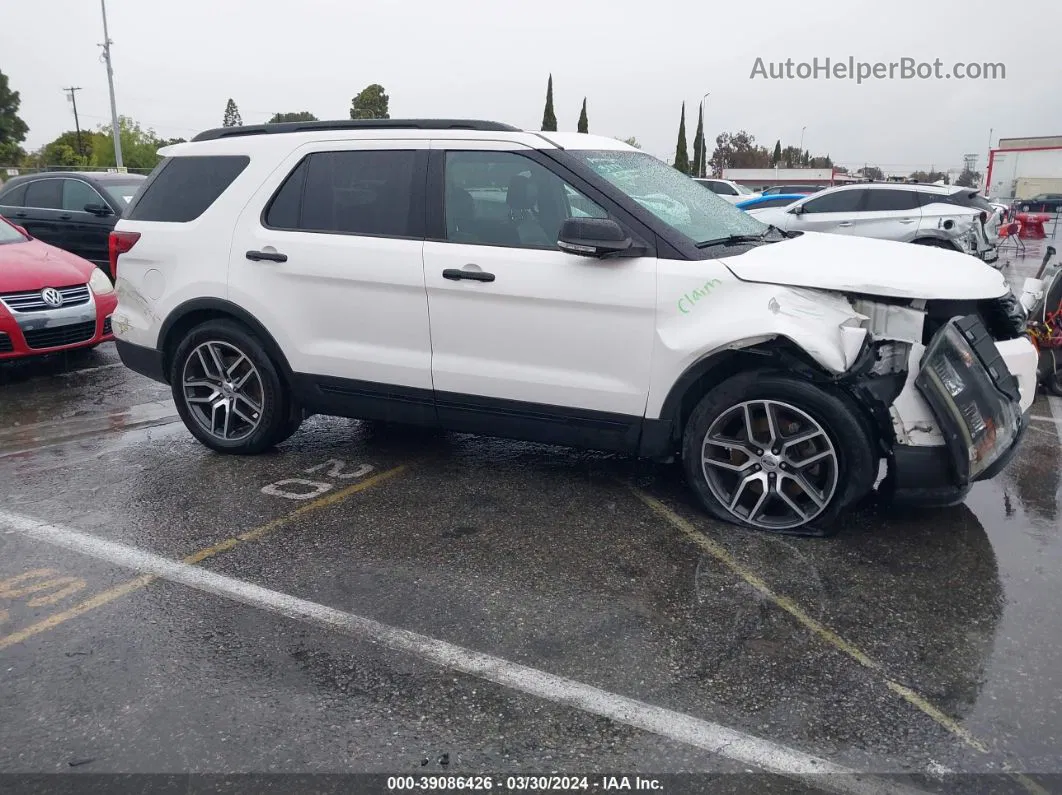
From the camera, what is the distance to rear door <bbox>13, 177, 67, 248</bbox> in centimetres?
1133

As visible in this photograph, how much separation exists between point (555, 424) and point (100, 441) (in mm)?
3343

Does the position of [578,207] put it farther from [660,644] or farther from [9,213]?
[9,213]

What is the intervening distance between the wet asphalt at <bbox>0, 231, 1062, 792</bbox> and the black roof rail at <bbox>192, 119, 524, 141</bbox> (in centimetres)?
193

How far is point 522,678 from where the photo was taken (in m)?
2.95

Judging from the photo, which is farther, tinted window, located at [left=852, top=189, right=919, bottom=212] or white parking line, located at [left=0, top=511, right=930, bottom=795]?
tinted window, located at [left=852, top=189, right=919, bottom=212]

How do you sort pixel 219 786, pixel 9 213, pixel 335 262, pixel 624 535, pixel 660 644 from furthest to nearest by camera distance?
pixel 9 213
pixel 335 262
pixel 624 535
pixel 660 644
pixel 219 786

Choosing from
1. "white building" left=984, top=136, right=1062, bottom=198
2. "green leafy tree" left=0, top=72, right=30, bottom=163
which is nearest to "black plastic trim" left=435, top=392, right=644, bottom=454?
"white building" left=984, top=136, right=1062, bottom=198

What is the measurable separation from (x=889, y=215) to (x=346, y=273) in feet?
38.9

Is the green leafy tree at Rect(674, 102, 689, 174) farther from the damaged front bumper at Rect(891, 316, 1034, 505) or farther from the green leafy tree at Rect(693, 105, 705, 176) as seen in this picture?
the damaged front bumper at Rect(891, 316, 1034, 505)

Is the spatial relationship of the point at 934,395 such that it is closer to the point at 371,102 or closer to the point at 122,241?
the point at 122,241

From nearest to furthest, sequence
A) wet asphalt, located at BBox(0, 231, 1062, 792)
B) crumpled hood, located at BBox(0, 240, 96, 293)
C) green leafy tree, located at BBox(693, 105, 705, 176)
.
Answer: wet asphalt, located at BBox(0, 231, 1062, 792) < crumpled hood, located at BBox(0, 240, 96, 293) < green leafy tree, located at BBox(693, 105, 705, 176)

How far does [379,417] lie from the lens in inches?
190

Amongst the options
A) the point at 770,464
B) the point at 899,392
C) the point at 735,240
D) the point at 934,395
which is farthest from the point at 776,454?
the point at 735,240

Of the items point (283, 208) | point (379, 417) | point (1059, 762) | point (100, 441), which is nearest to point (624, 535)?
point (379, 417)
